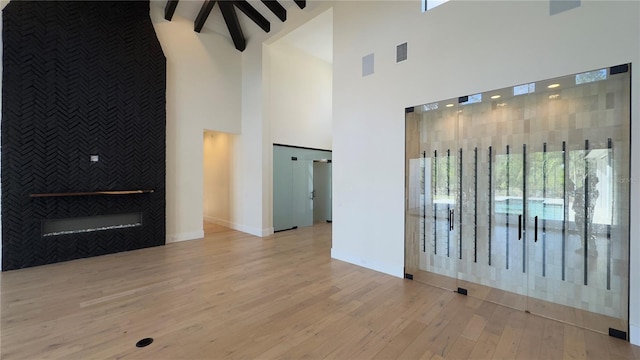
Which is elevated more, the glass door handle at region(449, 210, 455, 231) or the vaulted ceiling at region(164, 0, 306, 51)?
the vaulted ceiling at region(164, 0, 306, 51)

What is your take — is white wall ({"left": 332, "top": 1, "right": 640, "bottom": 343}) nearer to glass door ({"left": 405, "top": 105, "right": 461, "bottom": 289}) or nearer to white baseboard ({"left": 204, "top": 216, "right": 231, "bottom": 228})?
glass door ({"left": 405, "top": 105, "right": 461, "bottom": 289})

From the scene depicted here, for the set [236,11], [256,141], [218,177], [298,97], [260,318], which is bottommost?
[260,318]

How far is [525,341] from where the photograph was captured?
2.53m

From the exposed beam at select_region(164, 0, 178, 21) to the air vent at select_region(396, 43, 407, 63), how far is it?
521 cm

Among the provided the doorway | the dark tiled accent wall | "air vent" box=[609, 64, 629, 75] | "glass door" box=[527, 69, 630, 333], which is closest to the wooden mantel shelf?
the dark tiled accent wall

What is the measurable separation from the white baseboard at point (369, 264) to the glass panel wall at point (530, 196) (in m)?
0.17

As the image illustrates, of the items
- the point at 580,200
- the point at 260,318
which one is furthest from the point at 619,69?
the point at 260,318

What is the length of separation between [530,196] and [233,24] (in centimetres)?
757

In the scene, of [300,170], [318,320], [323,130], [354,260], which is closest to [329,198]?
[300,170]

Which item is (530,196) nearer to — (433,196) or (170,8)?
(433,196)

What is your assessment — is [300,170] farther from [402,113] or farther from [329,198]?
[402,113]

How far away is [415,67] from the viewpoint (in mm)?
4023

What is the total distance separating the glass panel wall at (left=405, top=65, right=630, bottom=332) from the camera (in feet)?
9.17

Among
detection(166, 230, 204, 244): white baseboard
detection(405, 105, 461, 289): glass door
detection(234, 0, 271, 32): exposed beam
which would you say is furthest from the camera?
detection(166, 230, 204, 244): white baseboard
